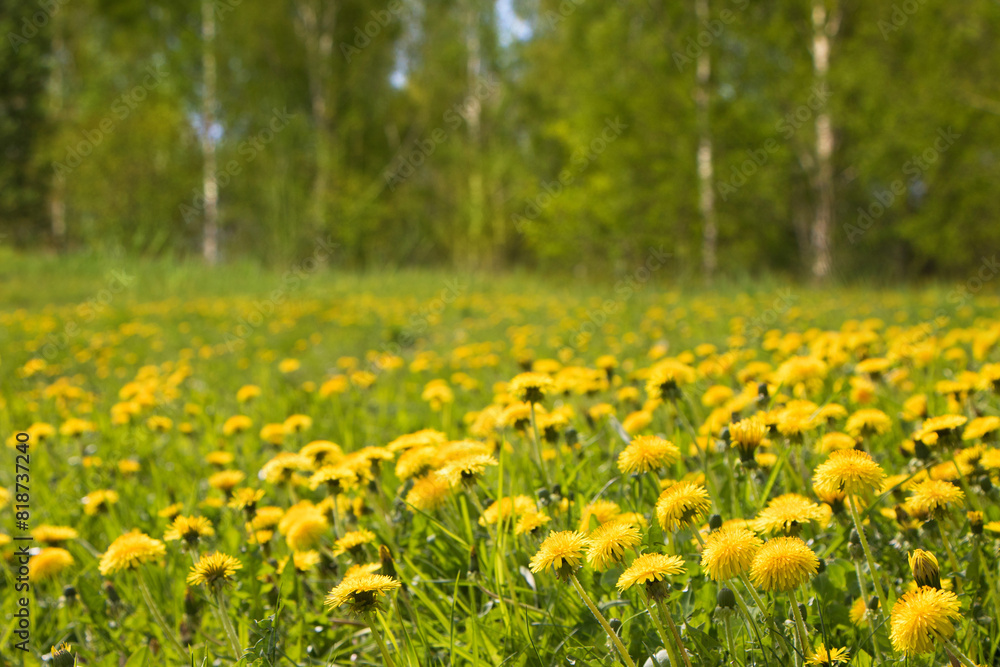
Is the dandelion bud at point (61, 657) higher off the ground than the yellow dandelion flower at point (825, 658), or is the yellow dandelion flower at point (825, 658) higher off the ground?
the yellow dandelion flower at point (825, 658)

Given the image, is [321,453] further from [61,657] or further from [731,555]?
[731,555]

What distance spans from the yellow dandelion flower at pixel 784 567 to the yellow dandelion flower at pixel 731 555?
2 cm

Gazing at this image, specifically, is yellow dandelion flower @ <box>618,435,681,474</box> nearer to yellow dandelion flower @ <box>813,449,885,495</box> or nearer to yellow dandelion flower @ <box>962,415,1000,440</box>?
yellow dandelion flower @ <box>813,449,885,495</box>

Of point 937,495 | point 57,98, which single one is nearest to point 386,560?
point 937,495

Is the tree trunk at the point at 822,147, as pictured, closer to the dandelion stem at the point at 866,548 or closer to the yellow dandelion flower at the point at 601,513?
the yellow dandelion flower at the point at 601,513

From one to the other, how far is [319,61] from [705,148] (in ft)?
35.7

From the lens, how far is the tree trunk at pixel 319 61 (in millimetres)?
17641

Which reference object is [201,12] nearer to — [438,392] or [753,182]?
[753,182]

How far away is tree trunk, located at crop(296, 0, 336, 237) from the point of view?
57.9 ft

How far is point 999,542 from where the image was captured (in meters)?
1.22

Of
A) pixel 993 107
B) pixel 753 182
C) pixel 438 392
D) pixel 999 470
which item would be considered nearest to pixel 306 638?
pixel 438 392

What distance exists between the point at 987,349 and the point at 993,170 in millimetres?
11296

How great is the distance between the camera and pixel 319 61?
58.9 ft

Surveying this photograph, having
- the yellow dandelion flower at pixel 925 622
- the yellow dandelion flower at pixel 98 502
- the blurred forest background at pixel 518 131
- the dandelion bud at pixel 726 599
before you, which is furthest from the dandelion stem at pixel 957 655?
→ the blurred forest background at pixel 518 131
